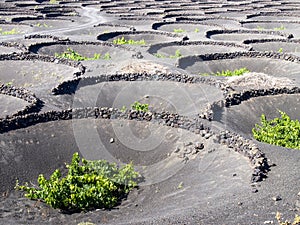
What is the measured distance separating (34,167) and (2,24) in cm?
4939

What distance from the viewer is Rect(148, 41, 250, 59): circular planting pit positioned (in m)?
47.5

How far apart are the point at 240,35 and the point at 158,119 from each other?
36.9 meters

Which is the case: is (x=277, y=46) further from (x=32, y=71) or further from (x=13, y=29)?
(x=13, y=29)

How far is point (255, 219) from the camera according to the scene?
44.3 ft

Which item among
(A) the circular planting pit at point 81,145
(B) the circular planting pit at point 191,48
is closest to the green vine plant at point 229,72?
(B) the circular planting pit at point 191,48

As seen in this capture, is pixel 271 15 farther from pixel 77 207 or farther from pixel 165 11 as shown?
pixel 77 207

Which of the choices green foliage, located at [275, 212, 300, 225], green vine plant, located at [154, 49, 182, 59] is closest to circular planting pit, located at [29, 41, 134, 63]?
green vine plant, located at [154, 49, 182, 59]

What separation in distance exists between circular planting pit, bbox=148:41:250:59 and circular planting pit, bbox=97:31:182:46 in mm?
4813

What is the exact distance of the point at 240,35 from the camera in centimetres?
5706

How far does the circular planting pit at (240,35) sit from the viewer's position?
184 feet

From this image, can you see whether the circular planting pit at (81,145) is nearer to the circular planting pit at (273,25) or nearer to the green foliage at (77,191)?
the green foliage at (77,191)

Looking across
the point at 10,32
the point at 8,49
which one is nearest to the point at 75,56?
the point at 8,49

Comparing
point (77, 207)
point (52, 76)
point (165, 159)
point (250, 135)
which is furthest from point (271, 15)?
point (77, 207)

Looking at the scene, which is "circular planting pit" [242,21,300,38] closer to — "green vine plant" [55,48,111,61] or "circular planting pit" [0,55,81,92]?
"green vine plant" [55,48,111,61]
